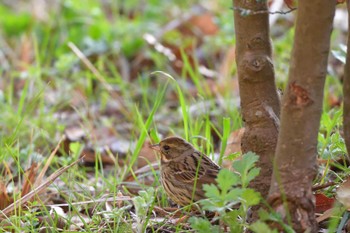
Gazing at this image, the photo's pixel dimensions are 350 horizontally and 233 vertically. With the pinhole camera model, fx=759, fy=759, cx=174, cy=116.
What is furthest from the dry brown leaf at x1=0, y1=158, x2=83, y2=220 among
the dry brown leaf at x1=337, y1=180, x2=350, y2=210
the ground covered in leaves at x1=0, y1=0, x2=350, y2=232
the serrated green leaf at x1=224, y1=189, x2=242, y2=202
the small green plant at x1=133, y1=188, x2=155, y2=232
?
the dry brown leaf at x1=337, y1=180, x2=350, y2=210

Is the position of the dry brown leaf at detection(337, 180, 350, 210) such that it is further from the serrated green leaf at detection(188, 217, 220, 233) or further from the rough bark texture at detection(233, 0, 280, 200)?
the serrated green leaf at detection(188, 217, 220, 233)

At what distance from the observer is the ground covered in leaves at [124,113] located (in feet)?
10.8

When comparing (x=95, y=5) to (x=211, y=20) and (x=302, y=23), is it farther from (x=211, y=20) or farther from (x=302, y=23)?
(x=302, y=23)

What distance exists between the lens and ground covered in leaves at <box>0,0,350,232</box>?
3.28 metres

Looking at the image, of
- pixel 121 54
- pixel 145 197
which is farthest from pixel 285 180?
pixel 121 54

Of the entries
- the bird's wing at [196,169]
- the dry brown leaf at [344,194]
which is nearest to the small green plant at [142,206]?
the bird's wing at [196,169]

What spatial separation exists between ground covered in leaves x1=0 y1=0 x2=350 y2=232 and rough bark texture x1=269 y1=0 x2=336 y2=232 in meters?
0.10

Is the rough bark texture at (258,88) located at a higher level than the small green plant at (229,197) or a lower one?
higher

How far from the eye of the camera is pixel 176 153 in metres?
3.77

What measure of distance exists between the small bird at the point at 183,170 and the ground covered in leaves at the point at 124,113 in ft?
0.25

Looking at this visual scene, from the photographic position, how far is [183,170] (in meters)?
Answer: 3.66

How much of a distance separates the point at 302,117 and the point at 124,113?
122 inches

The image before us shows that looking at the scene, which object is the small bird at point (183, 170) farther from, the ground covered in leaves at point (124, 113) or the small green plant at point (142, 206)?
the small green plant at point (142, 206)

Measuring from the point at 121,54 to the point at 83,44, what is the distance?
1.29ft
